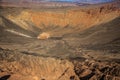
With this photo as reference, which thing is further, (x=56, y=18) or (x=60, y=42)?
(x=56, y=18)

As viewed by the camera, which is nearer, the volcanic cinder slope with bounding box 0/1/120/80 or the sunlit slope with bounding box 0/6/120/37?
the volcanic cinder slope with bounding box 0/1/120/80

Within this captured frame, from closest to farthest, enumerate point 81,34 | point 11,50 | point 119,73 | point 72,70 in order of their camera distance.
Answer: point 119,73, point 72,70, point 11,50, point 81,34

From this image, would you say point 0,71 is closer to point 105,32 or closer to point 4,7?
point 4,7

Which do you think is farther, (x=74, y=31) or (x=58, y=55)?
(x=74, y=31)

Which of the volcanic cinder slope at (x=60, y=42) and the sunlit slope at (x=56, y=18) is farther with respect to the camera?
the sunlit slope at (x=56, y=18)

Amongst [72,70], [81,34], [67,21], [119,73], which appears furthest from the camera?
[67,21]

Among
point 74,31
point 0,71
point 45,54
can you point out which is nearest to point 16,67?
point 0,71

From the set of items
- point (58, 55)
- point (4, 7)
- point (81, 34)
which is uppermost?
point (4, 7)

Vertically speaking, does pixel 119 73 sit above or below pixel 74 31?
below
